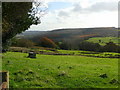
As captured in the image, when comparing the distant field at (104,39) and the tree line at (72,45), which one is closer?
the tree line at (72,45)

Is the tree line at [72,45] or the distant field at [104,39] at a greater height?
the distant field at [104,39]

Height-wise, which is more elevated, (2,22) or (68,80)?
(2,22)

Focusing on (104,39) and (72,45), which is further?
(104,39)

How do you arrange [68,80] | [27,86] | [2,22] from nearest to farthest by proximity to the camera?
[27,86], [68,80], [2,22]

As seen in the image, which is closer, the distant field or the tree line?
the tree line

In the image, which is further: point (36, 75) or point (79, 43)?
point (79, 43)

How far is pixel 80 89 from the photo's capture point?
499 inches

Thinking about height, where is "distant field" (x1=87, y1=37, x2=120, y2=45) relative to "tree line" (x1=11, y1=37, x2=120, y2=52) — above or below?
above

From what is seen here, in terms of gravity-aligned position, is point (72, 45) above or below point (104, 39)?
below

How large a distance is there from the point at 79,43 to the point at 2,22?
169 feet

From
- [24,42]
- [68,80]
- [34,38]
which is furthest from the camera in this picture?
[34,38]

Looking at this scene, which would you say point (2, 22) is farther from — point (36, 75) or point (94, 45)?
point (94, 45)

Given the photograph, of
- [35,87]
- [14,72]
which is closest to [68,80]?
[35,87]

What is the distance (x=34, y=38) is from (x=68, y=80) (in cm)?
5465
